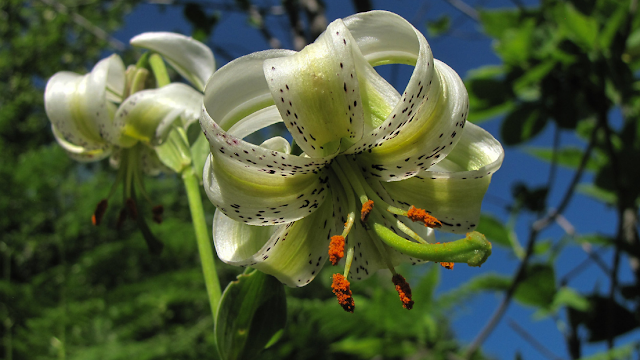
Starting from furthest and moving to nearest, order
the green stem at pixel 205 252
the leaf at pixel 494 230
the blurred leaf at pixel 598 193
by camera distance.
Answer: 1. the blurred leaf at pixel 598 193
2. the leaf at pixel 494 230
3. the green stem at pixel 205 252

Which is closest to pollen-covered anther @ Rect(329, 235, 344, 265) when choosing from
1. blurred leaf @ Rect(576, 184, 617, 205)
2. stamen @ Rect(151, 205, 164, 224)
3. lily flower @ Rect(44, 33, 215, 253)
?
lily flower @ Rect(44, 33, 215, 253)

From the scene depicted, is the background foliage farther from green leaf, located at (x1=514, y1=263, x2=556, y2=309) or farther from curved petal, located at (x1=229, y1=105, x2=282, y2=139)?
curved petal, located at (x1=229, y1=105, x2=282, y2=139)

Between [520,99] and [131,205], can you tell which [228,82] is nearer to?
[131,205]

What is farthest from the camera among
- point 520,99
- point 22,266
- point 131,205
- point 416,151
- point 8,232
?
point 22,266

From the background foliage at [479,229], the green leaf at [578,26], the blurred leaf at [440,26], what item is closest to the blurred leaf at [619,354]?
the background foliage at [479,229]

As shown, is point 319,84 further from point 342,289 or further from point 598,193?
point 598,193

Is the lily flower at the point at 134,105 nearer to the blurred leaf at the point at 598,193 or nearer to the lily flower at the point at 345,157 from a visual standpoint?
the lily flower at the point at 345,157

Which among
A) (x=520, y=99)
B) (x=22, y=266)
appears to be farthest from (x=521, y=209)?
(x=22, y=266)
